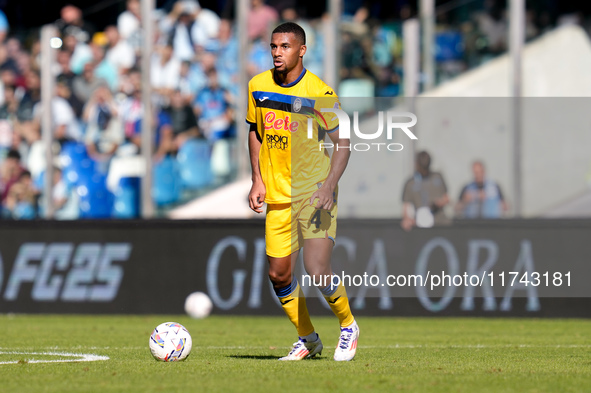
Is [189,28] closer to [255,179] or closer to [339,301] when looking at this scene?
[255,179]

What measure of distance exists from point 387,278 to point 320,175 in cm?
593

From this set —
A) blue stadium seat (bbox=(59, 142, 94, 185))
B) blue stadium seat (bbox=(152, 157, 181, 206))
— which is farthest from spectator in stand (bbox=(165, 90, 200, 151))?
blue stadium seat (bbox=(59, 142, 94, 185))

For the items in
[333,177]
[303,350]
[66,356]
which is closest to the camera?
[333,177]

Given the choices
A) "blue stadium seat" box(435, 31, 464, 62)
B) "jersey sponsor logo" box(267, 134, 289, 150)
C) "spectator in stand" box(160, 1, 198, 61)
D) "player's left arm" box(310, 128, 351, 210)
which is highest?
"spectator in stand" box(160, 1, 198, 61)

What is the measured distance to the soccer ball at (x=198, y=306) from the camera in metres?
13.0

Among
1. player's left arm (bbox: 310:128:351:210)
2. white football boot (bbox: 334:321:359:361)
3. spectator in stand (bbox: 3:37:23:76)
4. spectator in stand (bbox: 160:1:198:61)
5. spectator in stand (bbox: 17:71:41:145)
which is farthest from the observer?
spectator in stand (bbox: 3:37:23:76)

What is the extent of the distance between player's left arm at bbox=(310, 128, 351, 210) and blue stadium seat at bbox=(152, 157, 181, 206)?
7.67m

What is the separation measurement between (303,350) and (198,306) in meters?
5.46

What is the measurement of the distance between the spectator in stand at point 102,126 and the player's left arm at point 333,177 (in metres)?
8.30

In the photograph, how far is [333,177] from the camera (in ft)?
23.7

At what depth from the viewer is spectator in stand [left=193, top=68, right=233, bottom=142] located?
15.0 metres

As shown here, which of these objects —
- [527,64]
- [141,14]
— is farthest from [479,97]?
[141,14]

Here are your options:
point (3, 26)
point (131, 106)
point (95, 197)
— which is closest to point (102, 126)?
point (131, 106)

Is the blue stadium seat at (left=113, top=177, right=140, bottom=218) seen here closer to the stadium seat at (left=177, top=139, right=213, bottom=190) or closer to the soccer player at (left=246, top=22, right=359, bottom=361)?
the stadium seat at (left=177, top=139, right=213, bottom=190)
